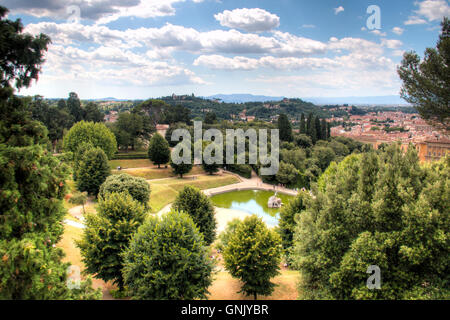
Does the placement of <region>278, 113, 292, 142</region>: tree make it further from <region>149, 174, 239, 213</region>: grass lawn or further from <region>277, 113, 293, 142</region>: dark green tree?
<region>149, 174, 239, 213</region>: grass lawn

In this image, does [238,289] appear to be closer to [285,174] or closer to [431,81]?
[431,81]

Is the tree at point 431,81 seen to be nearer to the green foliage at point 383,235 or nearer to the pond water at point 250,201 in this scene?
the green foliage at point 383,235

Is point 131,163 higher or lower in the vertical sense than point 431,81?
lower

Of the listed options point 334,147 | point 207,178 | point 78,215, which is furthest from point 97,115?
point 334,147

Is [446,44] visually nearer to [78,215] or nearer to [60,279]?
[60,279]

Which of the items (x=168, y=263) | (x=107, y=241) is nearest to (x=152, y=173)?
(x=107, y=241)
